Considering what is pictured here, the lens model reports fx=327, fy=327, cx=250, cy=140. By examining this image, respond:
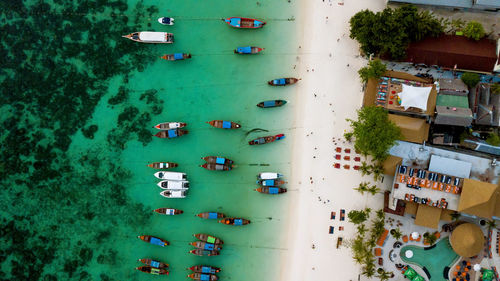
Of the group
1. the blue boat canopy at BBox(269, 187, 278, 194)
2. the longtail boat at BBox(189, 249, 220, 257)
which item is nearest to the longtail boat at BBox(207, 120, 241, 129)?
the blue boat canopy at BBox(269, 187, 278, 194)

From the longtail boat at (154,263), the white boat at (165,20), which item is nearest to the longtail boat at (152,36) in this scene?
the white boat at (165,20)

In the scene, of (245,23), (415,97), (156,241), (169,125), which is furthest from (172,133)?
(415,97)

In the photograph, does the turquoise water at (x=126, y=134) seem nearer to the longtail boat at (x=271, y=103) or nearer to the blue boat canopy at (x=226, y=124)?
the longtail boat at (x=271, y=103)

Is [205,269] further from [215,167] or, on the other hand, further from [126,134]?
[126,134]

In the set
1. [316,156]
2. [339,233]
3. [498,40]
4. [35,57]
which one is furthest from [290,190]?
[35,57]

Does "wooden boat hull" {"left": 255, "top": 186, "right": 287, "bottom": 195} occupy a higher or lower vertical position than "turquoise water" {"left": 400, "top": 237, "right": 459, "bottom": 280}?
higher

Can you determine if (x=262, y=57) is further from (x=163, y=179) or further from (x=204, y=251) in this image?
(x=204, y=251)

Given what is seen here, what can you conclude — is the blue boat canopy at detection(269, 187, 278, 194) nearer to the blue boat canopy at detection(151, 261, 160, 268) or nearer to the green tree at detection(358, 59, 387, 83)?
the blue boat canopy at detection(151, 261, 160, 268)
